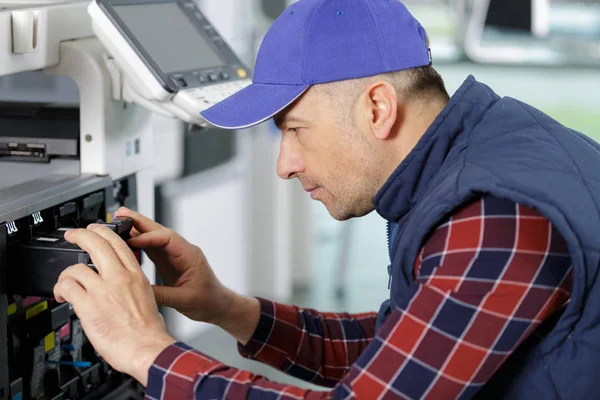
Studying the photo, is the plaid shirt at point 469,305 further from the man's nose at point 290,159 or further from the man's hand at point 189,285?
the man's hand at point 189,285

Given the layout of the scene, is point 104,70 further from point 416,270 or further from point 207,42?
point 416,270

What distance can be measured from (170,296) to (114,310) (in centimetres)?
31

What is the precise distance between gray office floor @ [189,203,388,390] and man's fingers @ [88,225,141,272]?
7.61 ft

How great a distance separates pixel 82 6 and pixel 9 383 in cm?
67

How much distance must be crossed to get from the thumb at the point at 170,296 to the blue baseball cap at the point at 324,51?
1.00 feet

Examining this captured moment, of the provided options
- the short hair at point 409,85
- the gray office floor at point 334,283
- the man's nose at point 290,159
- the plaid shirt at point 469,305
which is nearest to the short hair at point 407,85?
the short hair at point 409,85

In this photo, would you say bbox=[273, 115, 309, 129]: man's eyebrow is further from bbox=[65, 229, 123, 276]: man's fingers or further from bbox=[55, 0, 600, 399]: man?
bbox=[65, 229, 123, 276]: man's fingers

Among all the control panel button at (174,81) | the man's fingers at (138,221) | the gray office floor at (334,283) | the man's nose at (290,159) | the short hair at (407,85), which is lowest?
the gray office floor at (334,283)

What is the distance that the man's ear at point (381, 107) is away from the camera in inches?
54.5

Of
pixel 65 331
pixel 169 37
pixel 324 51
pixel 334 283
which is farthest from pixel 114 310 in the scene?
pixel 334 283

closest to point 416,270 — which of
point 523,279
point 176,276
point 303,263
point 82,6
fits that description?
point 523,279

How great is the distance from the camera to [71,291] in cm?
129

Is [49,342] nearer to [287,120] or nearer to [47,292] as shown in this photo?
[47,292]

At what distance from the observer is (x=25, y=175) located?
167 centimetres
